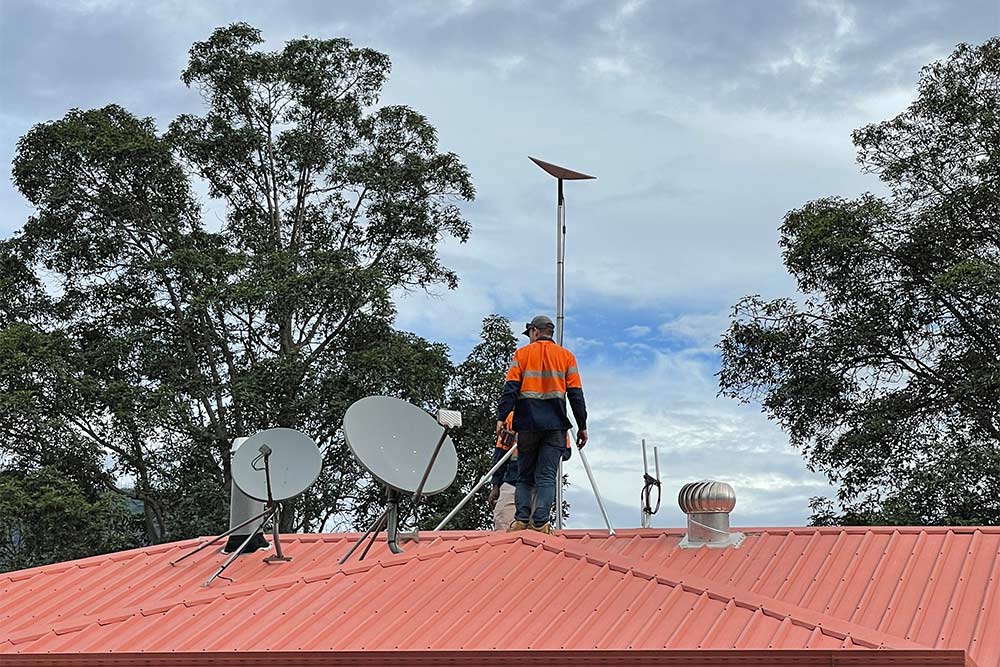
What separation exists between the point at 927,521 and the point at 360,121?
15.3m

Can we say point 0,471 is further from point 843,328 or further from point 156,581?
point 843,328

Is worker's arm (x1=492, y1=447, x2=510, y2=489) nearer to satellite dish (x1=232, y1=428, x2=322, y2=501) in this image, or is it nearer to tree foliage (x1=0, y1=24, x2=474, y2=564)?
satellite dish (x1=232, y1=428, x2=322, y2=501)

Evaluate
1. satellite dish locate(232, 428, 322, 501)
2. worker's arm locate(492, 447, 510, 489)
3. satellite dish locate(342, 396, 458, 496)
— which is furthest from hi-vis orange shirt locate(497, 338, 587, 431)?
satellite dish locate(232, 428, 322, 501)

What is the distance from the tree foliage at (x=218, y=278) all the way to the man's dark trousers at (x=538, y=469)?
1407 cm

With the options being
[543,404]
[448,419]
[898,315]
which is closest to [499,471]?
[543,404]

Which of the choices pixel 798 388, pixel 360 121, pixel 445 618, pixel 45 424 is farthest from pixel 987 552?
pixel 360 121

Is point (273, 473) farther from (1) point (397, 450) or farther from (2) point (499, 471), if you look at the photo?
(2) point (499, 471)

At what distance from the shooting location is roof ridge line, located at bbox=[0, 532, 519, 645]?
9195 mm

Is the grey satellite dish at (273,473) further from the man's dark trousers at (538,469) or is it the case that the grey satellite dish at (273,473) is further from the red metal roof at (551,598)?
the man's dark trousers at (538,469)

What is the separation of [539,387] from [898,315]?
1579 cm

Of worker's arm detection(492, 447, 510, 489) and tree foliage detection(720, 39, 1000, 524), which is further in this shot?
tree foliage detection(720, 39, 1000, 524)

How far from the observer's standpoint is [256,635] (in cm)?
879

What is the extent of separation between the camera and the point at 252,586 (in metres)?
9.98

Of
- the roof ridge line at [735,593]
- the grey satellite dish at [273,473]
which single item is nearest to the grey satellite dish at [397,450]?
the grey satellite dish at [273,473]
